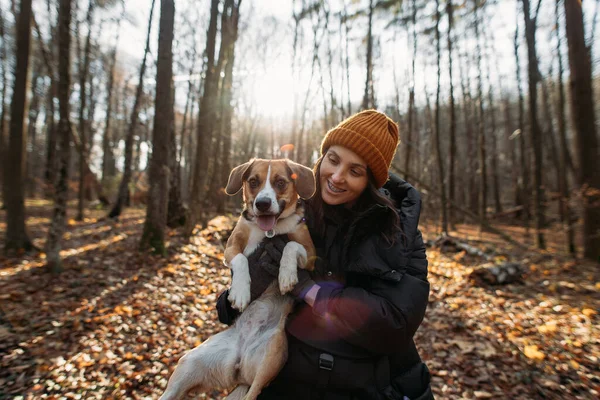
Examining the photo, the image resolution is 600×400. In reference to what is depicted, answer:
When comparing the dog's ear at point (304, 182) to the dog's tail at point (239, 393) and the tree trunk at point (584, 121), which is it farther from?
the tree trunk at point (584, 121)

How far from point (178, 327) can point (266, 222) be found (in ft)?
12.5

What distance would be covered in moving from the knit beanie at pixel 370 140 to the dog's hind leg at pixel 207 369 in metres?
1.76

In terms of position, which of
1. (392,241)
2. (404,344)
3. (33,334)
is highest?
(392,241)

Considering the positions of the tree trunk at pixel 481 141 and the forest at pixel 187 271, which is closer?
the forest at pixel 187 271

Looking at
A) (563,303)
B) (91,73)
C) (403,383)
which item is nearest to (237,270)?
(403,383)

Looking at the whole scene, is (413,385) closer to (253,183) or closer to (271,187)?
(271,187)

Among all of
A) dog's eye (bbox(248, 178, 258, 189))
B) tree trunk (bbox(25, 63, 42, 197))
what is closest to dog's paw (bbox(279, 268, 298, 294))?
dog's eye (bbox(248, 178, 258, 189))

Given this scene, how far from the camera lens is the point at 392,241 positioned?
2.36m

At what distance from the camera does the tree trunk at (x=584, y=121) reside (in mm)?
8852

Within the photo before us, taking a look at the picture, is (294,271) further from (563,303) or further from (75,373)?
(563,303)

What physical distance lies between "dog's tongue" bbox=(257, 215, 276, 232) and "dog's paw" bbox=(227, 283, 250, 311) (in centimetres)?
54

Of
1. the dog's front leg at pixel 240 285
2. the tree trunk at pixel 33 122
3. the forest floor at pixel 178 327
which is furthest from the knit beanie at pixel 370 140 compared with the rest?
the tree trunk at pixel 33 122

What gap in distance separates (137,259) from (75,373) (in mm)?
4425

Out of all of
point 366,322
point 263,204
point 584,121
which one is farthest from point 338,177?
point 584,121
